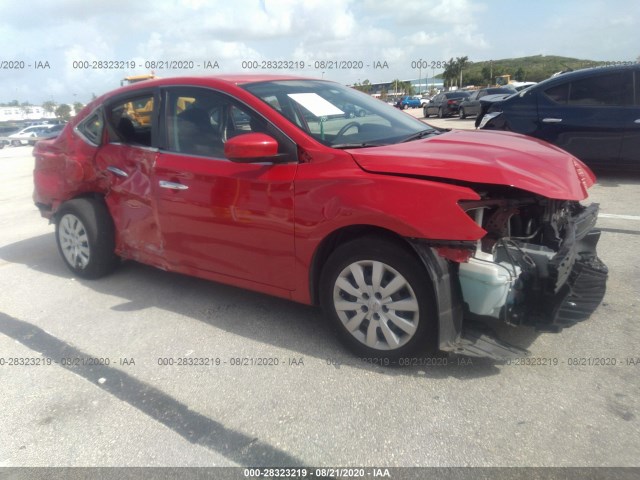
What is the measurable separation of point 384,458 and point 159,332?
1992 millimetres

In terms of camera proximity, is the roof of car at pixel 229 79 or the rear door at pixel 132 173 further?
the rear door at pixel 132 173

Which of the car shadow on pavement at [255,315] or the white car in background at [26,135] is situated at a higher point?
the white car in background at [26,135]

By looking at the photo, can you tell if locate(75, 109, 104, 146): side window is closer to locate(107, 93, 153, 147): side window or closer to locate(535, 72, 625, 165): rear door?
locate(107, 93, 153, 147): side window

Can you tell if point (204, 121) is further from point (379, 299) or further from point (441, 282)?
point (441, 282)

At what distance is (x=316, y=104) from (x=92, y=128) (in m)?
2.24

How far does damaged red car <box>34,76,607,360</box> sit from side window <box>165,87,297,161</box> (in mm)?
10

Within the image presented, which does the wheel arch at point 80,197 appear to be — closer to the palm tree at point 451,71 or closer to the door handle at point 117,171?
the door handle at point 117,171

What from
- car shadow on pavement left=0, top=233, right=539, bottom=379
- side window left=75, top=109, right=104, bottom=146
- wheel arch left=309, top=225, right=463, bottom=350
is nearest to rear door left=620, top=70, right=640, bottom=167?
car shadow on pavement left=0, top=233, right=539, bottom=379

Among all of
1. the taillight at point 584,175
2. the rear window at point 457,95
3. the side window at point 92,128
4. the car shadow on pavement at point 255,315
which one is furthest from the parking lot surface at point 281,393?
the rear window at point 457,95

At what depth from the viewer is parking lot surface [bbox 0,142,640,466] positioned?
2363 millimetres

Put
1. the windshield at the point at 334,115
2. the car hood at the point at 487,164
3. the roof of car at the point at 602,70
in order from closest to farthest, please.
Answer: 1. the car hood at the point at 487,164
2. the windshield at the point at 334,115
3. the roof of car at the point at 602,70

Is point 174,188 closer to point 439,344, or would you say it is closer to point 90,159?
point 90,159

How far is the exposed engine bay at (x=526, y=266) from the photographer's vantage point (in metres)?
2.70

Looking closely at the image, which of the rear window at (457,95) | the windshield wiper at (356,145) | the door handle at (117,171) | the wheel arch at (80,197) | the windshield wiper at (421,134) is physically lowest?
the wheel arch at (80,197)
